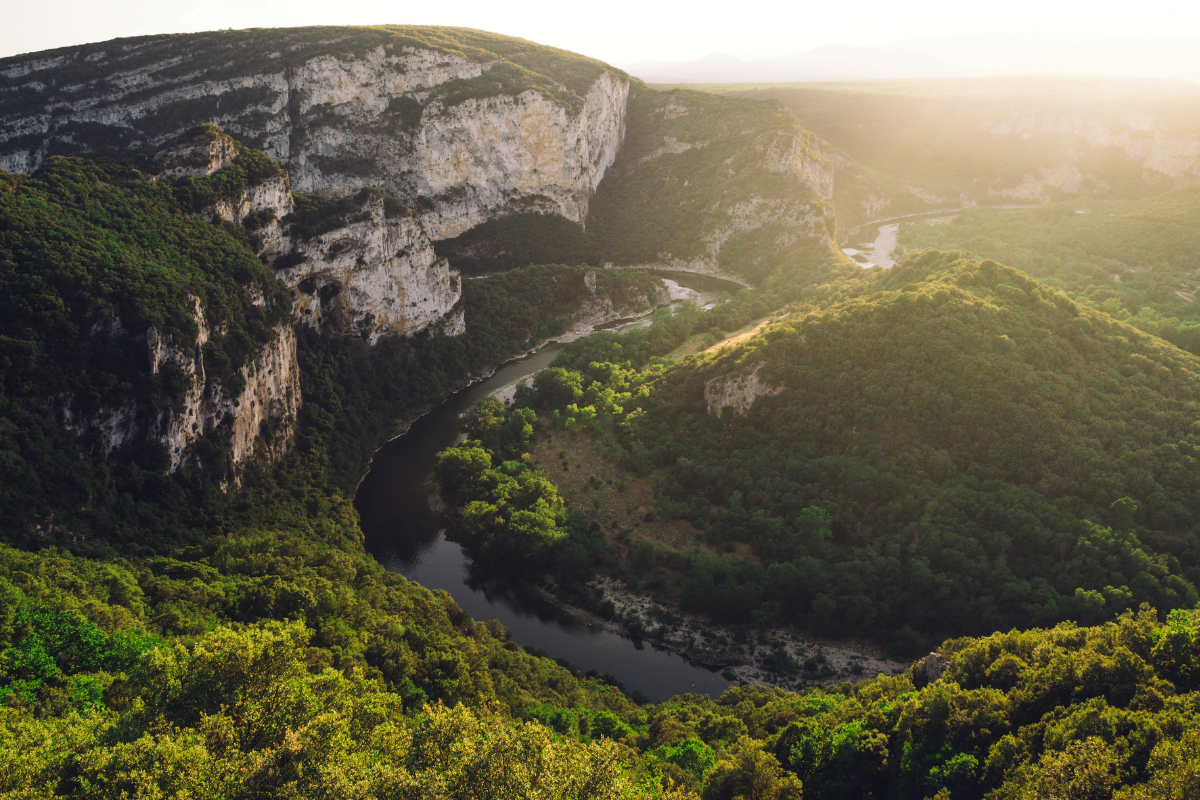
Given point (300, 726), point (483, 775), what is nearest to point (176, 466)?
point (300, 726)

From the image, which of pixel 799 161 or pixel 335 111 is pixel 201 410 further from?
pixel 799 161

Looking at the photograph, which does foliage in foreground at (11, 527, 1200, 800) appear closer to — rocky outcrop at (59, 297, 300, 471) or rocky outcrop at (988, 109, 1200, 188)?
rocky outcrop at (59, 297, 300, 471)

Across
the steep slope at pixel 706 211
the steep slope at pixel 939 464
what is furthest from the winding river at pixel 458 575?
the steep slope at pixel 706 211

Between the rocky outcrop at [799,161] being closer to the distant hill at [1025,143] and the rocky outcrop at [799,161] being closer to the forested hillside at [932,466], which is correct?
the distant hill at [1025,143]

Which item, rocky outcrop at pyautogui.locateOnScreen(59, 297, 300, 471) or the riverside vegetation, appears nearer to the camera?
the riverside vegetation

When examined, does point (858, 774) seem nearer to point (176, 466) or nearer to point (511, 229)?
point (176, 466)

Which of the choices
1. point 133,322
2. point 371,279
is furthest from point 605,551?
point 371,279

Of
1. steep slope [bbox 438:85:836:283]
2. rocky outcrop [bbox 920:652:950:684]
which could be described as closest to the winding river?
rocky outcrop [bbox 920:652:950:684]
